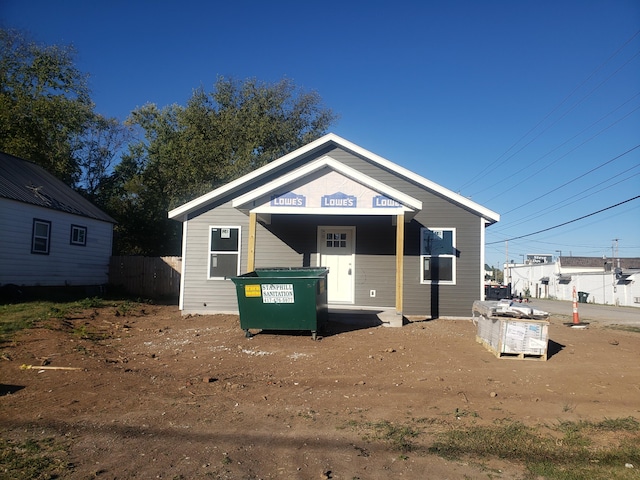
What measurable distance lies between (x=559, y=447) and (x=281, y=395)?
10.6 feet

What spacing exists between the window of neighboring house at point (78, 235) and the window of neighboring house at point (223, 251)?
9382 millimetres

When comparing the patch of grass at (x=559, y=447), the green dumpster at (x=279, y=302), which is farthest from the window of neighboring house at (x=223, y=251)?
the patch of grass at (x=559, y=447)

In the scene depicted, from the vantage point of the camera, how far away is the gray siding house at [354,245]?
12.7 meters

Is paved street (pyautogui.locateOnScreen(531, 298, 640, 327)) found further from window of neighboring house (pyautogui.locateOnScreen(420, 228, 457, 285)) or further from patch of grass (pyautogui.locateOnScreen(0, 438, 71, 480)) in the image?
patch of grass (pyautogui.locateOnScreen(0, 438, 71, 480))

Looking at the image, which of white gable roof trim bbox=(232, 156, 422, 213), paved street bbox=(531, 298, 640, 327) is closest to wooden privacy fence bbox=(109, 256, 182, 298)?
white gable roof trim bbox=(232, 156, 422, 213)

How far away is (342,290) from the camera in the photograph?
42.9 ft

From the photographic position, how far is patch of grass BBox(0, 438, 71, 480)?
3557mm

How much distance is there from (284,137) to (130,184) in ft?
35.8

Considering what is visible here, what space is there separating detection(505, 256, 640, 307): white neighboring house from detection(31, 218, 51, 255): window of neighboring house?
31.6m

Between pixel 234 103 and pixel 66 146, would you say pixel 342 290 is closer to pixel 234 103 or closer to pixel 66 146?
pixel 234 103

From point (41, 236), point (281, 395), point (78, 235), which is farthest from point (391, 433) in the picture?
point (78, 235)

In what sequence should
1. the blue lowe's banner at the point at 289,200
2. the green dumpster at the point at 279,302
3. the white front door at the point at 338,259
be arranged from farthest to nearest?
the white front door at the point at 338,259 < the blue lowe's banner at the point at 289,200 < the green dumpster at the point at 279,302

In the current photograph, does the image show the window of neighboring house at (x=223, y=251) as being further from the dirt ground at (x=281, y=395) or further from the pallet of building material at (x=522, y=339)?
the pallet of building material at (x=522, y=339)

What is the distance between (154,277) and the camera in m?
21.0
